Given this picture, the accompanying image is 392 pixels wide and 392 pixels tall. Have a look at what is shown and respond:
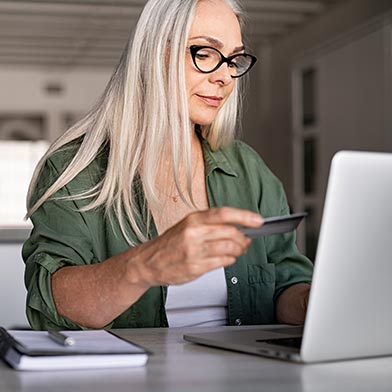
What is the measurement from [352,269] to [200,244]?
0.72ft

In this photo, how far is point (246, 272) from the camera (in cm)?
209

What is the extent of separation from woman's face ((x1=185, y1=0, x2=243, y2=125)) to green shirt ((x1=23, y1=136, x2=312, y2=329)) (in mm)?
211

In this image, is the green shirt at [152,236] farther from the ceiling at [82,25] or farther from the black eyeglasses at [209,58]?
the ceiling at [82,25]

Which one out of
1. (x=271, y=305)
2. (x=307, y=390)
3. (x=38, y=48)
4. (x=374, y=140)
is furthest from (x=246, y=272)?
(x=38, y=48)

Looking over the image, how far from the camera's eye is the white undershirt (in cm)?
200

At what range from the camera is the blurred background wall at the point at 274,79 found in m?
8.33

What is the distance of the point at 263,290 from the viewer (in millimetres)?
2111

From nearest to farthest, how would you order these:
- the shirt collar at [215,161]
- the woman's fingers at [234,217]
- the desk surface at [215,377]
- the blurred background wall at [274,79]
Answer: the desk surface at [215,377] → the woman's fingers at [234,217] → the shirt collar at [215,161] → the blurred background wall at [274,79]

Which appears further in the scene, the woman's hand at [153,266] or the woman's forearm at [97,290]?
the woman's forearm at [97,290]

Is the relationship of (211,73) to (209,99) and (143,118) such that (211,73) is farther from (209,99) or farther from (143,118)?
(143,118)

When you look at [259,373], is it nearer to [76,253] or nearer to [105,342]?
[105,342]

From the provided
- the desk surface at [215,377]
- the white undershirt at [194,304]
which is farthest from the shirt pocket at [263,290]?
the desk surface at [215,377]

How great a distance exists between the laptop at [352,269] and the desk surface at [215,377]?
0.03 meters

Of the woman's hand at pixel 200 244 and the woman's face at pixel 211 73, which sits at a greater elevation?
the woman's face at pixel 211 73
